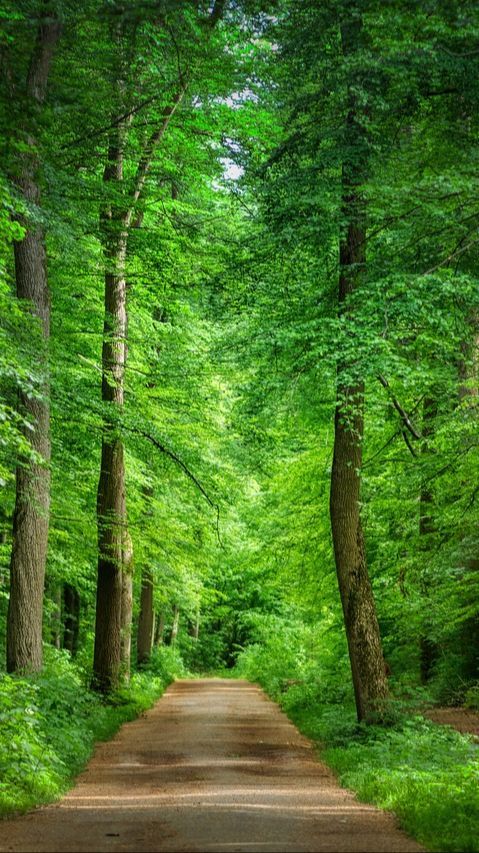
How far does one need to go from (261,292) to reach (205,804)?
9.26 meters

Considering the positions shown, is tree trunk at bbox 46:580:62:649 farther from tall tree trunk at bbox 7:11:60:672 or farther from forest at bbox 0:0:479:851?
tall tree trunk at bbox 7:11:60:672

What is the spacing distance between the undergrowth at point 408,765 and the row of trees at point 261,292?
94cm

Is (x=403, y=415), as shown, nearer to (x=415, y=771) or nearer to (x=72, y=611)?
(x=415, y=771)

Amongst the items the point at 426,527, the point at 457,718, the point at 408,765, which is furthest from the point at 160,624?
the point at 408,765

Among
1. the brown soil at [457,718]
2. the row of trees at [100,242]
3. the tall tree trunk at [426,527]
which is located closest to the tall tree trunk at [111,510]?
the row of trees at [100,242]

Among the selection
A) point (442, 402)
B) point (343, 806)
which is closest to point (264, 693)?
point (442, 402)

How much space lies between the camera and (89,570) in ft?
76.4

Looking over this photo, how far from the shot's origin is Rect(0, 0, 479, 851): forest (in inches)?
420

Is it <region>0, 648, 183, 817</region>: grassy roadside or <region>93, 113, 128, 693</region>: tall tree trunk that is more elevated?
<region>93, 113, 128, 693</region>: tall tree trunk

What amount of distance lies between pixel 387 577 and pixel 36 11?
39.2 ft

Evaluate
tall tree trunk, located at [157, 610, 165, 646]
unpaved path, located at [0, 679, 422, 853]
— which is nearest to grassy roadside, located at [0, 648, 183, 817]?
unpaved path, located at [0, 679, 422, 853]

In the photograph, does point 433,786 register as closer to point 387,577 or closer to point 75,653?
point 387,577

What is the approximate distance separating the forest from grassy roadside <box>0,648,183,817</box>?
5cm

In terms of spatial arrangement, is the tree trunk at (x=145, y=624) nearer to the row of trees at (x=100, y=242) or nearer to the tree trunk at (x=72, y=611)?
the tree trunk at (x=72, y=611)
